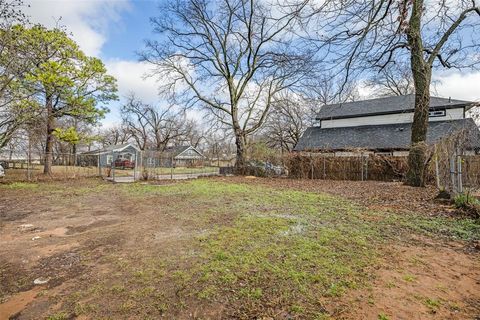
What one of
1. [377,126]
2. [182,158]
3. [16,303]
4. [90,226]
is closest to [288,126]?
[377,126]

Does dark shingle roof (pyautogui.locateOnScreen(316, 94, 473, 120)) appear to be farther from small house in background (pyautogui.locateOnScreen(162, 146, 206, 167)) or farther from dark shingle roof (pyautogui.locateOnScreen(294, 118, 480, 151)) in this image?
small house in background (pyautogui.locateOnScreen(162, 146, 206, 167))

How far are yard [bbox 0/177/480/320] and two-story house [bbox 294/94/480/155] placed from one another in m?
13.7

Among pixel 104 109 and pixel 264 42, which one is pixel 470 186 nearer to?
pixel 264 42

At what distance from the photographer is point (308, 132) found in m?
24.2

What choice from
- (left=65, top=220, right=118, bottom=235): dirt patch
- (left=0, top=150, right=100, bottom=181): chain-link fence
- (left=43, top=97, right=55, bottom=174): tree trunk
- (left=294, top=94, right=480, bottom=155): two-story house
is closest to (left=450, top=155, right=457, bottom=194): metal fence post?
(left=65, top=220, right=118, bottom=235): dirt patch

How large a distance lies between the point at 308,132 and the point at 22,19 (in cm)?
2142

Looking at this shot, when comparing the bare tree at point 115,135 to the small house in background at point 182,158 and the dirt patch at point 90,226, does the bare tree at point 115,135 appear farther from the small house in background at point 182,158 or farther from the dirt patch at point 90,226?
the dirt patch at point 90,226

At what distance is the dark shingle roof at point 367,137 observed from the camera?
1814 cm

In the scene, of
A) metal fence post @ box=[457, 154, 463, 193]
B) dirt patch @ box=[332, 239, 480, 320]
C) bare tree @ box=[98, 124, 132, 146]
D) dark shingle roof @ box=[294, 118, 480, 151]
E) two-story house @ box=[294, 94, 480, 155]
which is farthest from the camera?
bare tree @ box=[98, 124, 132, 146]

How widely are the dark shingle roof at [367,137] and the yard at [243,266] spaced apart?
14.3 metres

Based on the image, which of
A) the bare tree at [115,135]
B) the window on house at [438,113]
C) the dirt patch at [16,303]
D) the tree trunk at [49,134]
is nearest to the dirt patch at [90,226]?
the dirt patch at [16,303]

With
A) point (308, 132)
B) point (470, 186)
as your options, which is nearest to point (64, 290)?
point (470, 186)

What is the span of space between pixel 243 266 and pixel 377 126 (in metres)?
22.1

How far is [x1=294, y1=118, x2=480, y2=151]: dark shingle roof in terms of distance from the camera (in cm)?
1814
